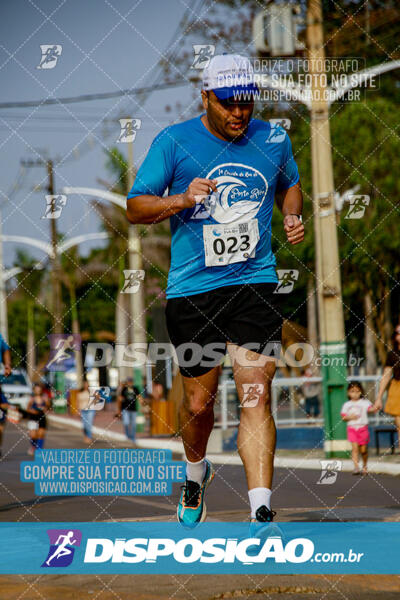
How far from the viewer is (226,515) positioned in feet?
20.9

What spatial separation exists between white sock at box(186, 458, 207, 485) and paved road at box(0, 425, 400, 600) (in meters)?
0.66

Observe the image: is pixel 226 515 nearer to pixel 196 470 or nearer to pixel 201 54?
pixel 196 470

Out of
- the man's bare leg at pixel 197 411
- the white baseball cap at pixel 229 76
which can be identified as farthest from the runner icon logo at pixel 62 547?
the white baseball cap at pixel 229 76

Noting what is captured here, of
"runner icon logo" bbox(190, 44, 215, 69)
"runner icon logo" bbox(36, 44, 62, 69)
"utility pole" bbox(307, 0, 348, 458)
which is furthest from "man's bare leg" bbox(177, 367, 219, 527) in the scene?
"utility pole" bbox(307, 0, 348, 458)

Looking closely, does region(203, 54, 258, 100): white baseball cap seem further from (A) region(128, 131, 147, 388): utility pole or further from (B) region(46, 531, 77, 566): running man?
(A) region(128, 131, 147, 388): utility pole

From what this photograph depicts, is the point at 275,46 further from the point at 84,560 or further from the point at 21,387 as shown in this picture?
the point at 21,387

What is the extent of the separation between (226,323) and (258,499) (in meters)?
0.76

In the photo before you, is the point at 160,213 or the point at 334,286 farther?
the point at 334,286

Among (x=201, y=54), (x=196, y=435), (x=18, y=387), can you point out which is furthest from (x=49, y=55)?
(x=18, y=387)

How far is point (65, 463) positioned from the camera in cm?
807

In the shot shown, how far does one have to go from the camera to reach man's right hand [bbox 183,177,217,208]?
433cm

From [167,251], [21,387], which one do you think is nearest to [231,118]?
[167,251]

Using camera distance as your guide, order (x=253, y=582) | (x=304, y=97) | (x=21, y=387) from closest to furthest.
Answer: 1. (x=253, y=582)
2. (x=304, y=97)
3. (x=21, y=387)

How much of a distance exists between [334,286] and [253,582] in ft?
34.4
